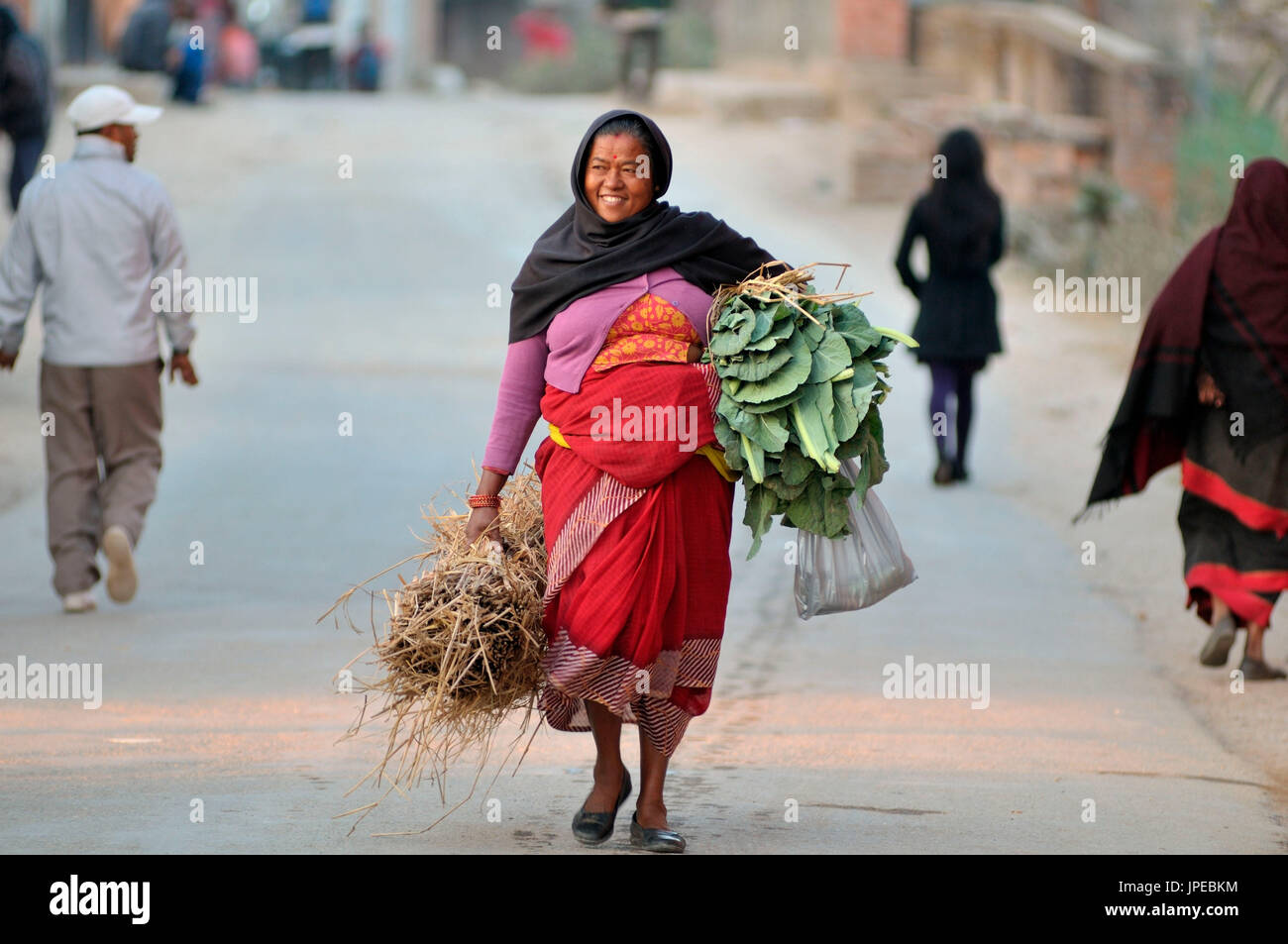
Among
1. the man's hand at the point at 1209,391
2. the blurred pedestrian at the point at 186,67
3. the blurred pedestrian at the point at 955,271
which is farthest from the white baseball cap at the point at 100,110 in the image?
the blurred pedestrian at the point at 186,67

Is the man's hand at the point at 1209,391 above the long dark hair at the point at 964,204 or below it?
below

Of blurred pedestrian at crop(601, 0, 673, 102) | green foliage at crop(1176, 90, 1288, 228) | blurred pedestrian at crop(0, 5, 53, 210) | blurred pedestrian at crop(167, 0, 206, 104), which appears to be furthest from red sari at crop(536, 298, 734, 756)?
blurred pedestrian at crop(601, 0, 673, 102)

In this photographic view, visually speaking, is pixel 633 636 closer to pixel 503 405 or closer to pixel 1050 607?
pixel 503 405

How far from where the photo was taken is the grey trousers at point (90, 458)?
7.39 m

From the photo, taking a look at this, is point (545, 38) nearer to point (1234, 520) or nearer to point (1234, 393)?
point (1234, 393)

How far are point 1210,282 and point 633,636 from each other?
332 cm

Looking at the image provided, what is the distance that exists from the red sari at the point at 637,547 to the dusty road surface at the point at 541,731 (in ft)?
1.44

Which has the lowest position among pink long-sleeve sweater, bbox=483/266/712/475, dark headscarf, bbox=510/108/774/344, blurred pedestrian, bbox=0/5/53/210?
pink long-sleeve sweater, bbox=483/266/712/475

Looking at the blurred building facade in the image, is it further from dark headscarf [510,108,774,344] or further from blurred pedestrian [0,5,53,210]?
dark headscarf [510,108,774,344]

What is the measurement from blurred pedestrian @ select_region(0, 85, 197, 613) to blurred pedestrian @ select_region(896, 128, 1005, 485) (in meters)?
4.45

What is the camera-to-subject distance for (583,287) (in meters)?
4.50

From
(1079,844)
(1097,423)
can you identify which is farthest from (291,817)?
(1097,423)

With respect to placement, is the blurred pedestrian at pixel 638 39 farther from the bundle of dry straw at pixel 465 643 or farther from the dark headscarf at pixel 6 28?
the bundle of dry straw at pixel 465 643

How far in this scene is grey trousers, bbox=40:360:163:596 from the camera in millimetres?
7391
